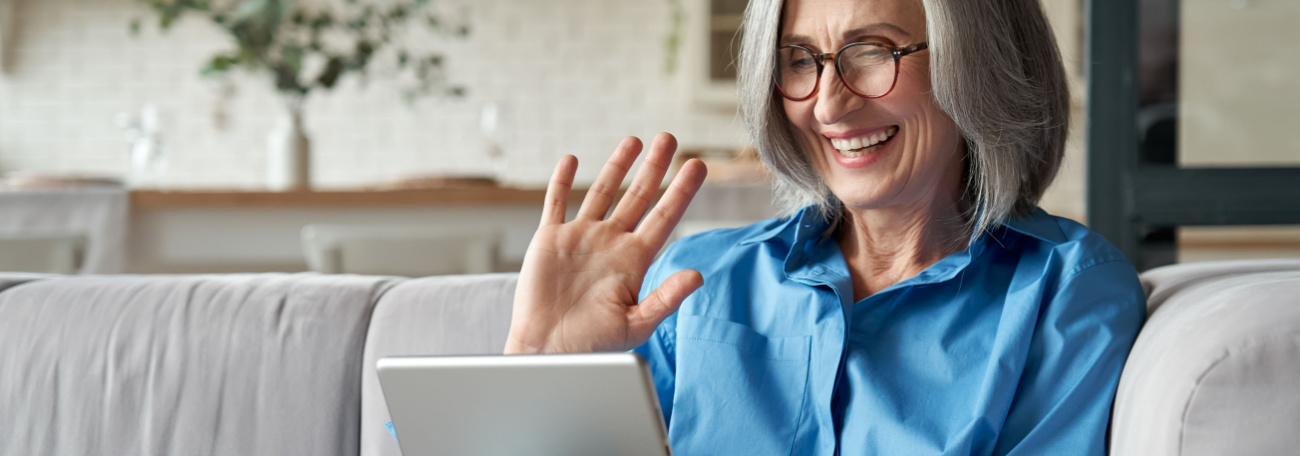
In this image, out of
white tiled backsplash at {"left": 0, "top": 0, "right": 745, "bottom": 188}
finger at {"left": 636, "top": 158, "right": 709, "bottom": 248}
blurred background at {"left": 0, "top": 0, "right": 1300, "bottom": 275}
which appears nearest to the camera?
finger at {"left": 636, "top": 158, "right": 709, "bottom": 248}

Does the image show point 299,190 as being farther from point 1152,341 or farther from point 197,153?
point 197,153

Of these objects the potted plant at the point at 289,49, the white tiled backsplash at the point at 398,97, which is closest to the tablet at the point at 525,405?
the potted plant at the point at 289,49

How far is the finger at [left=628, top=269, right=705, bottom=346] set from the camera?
3.17 feet

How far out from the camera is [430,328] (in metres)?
1.27

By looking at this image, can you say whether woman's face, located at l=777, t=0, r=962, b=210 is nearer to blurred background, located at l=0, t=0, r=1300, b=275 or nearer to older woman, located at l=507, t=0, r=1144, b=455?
older woman, located at l=507, t=0, r=1144, b=455

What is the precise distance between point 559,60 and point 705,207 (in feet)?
7.81

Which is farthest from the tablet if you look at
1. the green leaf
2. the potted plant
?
the green leaf

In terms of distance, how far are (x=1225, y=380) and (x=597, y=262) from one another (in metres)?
0.56

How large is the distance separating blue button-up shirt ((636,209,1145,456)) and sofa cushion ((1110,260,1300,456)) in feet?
0.31

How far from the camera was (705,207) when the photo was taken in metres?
2.52

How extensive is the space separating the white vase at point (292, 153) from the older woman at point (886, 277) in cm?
206

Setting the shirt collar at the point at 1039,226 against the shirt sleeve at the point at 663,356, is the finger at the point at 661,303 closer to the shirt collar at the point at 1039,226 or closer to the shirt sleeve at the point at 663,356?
the shirt sleeve at the point at 663,356

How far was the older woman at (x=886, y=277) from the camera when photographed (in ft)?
3.16

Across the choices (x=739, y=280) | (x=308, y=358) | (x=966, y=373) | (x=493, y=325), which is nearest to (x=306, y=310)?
(x=308, y=358)
